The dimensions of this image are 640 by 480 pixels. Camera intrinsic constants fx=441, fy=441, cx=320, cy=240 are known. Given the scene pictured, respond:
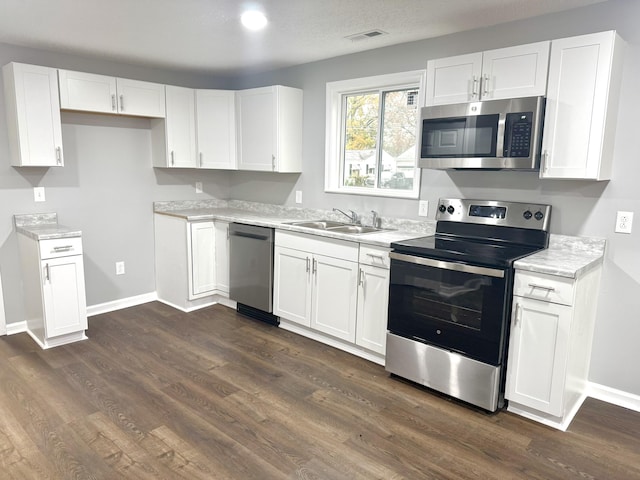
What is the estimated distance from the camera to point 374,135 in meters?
3.86

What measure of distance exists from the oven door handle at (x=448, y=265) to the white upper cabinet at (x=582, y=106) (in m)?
0.69

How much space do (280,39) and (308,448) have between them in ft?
9.24

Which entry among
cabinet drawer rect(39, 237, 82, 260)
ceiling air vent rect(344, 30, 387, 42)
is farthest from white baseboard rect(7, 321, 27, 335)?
ceiling air vent rect(344, 30, 387, 42)

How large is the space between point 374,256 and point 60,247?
237 cm

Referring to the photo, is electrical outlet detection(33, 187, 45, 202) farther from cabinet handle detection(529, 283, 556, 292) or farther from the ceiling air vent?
cabinet handle detection(529, 283, 556, 292)

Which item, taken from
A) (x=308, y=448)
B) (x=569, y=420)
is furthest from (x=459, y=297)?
(x=308, y=448)

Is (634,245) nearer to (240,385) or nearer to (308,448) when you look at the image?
(308,448)

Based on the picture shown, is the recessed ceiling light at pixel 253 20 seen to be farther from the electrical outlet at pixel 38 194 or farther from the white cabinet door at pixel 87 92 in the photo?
the electrical outlet at pixel 38 194

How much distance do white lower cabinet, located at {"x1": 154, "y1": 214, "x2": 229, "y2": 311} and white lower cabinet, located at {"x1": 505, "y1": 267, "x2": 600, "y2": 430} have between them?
277 cm

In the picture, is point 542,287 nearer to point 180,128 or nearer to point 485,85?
point 485,85

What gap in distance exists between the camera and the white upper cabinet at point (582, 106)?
2369mm

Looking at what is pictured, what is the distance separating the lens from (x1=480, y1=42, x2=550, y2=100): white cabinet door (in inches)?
100

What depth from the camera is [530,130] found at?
100.0 inches

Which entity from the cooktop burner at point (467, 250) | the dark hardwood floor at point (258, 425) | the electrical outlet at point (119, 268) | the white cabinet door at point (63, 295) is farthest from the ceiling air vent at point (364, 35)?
the electrical outlet at point (119, 268)
